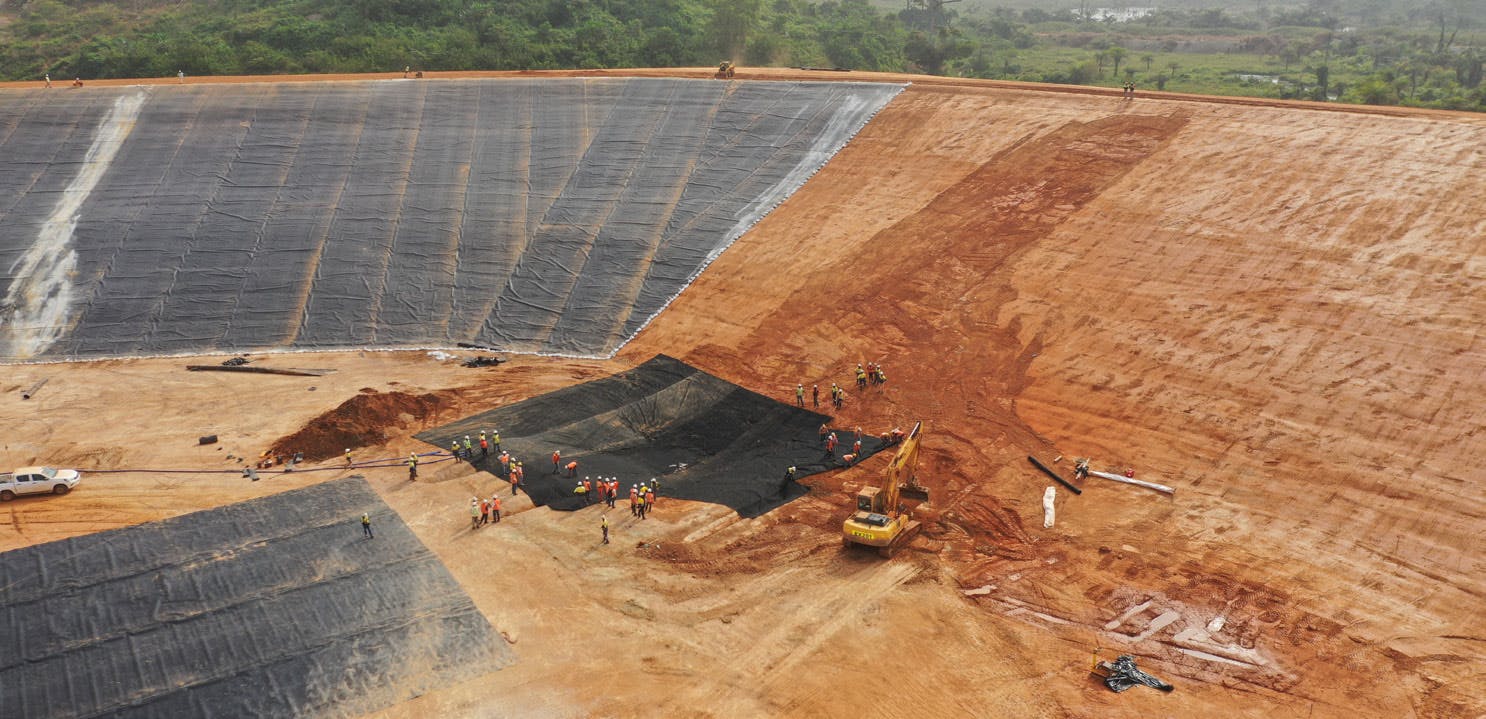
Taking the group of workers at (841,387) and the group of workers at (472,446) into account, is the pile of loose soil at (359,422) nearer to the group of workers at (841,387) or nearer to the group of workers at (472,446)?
the group of workers at (472,446)

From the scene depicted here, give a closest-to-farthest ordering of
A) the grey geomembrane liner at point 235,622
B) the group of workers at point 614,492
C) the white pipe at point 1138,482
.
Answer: the grey geomembrane liner at point 235,622 → the group of workers at point 614,492 → the white pipe at point 1138,482

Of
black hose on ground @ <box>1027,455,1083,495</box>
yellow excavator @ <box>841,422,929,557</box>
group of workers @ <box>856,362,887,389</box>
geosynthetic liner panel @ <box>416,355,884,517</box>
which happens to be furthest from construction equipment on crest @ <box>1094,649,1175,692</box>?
group of workers @ <box>856,362,887,389</box>

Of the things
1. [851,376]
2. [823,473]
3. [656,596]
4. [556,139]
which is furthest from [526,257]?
[656,596]

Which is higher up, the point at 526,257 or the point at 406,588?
the point at 526,257

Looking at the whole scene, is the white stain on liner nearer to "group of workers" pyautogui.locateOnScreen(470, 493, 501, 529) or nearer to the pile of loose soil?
the pile of loose soil

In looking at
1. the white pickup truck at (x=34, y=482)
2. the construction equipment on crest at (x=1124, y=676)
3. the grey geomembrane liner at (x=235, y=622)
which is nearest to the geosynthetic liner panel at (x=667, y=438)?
the grey geomembrane liner at (x=235, y=622)

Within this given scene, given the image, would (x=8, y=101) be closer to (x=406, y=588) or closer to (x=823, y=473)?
(x=406, y=588)
